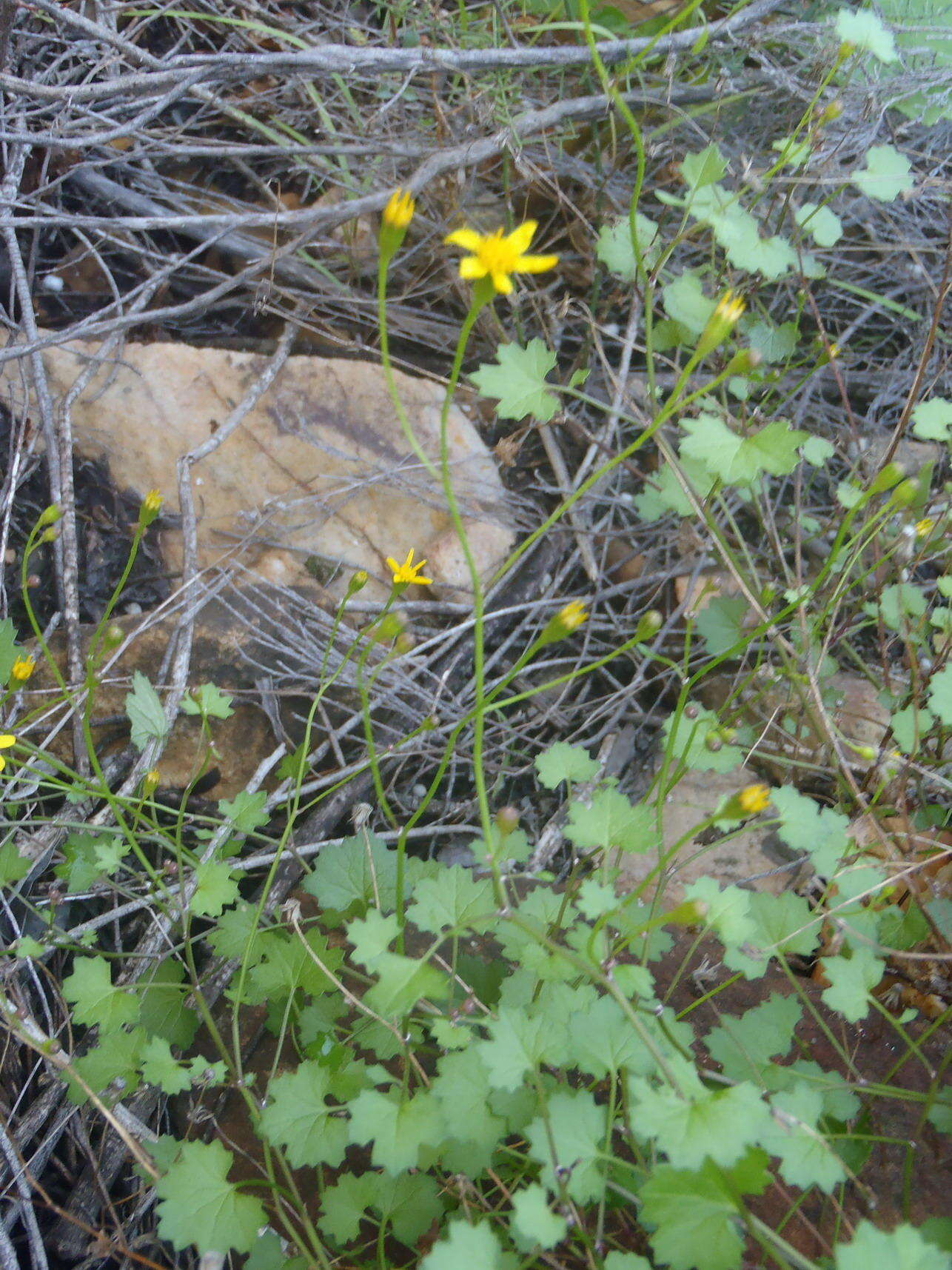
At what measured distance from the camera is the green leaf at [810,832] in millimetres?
1586

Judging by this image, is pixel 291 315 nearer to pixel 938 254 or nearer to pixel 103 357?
pixel 103 357

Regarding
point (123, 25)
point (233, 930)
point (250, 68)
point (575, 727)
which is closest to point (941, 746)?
point (575, 727)

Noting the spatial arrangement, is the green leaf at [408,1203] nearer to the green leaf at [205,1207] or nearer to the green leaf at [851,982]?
the green leaf at [205,1207]

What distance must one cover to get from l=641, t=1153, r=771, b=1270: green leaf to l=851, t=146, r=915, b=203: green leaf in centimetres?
196

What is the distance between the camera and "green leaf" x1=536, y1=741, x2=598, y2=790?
165cm

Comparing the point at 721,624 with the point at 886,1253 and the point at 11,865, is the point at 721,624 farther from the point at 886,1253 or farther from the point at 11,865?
the point at 11,865

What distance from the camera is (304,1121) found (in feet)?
4.51

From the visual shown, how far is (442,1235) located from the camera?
4.61 feet

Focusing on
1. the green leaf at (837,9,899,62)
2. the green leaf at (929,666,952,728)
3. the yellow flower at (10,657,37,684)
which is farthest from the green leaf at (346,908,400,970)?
the green leaf at (837,9,899,62)

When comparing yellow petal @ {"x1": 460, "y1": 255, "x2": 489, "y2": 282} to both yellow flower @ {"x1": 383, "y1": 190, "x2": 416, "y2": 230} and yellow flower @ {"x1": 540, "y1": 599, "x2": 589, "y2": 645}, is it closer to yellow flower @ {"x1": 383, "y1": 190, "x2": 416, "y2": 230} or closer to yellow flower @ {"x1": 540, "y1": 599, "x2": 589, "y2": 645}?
yellow flower @ {"x1": 383, "y1": 190, "x2": 416, "y2": 230}

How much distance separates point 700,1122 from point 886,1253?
0.22 meters

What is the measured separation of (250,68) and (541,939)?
2094 millimetres

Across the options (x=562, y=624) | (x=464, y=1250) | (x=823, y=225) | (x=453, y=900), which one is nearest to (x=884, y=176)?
(x=823, y=225)

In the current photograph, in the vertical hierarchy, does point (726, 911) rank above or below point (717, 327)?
below
